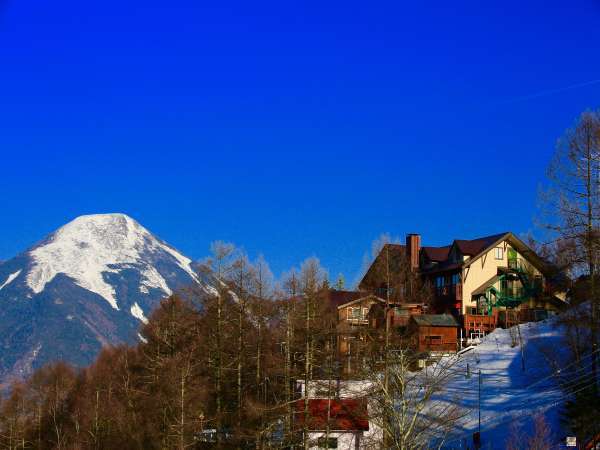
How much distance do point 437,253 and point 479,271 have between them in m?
6.92

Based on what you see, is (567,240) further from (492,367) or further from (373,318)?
(373,318)

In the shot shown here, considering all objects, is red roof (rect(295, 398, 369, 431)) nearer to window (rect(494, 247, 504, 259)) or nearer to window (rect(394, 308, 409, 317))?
window (rect(394, 308, 409, 317))

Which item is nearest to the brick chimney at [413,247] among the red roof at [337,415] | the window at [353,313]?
the window at [353,313]

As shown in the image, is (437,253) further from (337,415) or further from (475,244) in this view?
(337,415)

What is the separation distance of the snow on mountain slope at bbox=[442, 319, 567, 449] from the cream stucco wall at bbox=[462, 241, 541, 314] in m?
9.84

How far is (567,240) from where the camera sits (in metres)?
38.4

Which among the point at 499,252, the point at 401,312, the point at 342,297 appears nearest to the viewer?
the point at 401,312

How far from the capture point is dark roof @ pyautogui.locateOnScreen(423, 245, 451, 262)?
263ft

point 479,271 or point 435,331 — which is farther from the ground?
point 479,271

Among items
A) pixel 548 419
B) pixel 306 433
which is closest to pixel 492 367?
pixel 548 419

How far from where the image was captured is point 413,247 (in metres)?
81.8

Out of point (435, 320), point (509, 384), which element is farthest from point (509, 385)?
point (435, 320)

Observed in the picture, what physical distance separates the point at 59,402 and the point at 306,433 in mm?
58519

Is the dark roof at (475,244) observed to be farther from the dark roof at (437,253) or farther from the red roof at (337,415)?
the red roof at (337,415)
